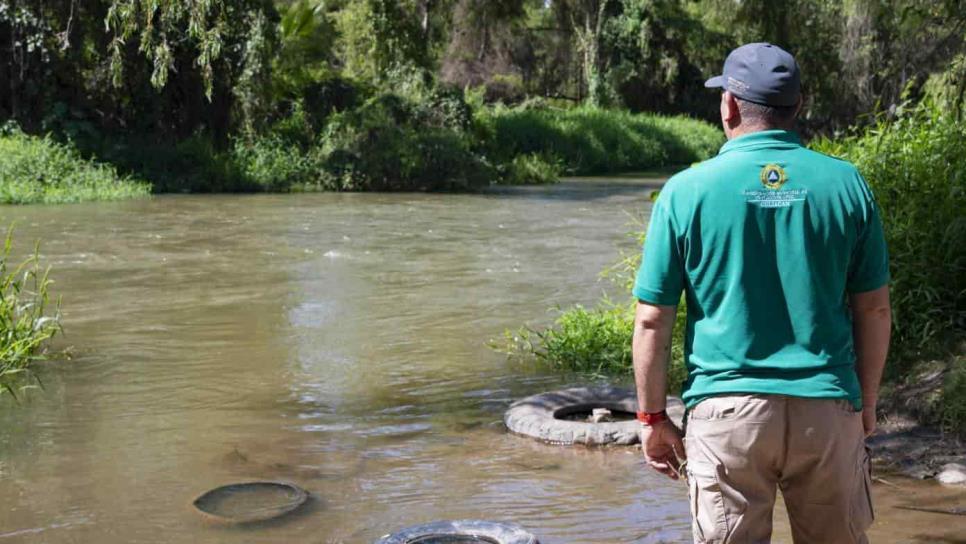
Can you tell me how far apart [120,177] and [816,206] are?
1075 inches

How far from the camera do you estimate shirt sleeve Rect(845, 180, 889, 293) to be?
3.24 m

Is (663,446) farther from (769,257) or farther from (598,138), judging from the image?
(598,138)

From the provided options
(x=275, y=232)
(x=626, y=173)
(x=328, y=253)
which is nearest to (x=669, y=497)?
(x=328, y=253)

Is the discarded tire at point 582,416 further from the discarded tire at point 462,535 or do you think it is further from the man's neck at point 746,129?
the man's neck at point 746,129

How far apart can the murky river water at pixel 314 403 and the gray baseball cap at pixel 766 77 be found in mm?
2878

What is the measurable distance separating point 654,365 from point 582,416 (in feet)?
15.2

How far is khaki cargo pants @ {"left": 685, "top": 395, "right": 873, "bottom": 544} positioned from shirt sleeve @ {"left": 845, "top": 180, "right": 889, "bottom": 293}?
0.37 metres

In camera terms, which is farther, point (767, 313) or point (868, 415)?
point (868, 415)

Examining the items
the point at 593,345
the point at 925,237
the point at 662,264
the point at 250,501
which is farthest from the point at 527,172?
the point at 662,264

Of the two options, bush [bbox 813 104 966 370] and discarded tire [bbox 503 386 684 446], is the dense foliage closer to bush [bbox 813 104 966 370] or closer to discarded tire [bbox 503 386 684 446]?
bush [bbox 813 104 966 370]

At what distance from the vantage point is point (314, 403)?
845 cm

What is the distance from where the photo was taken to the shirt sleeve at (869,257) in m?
3.24

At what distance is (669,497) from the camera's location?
20.4 ft

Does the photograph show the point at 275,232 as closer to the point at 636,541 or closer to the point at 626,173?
the point at 636,541
